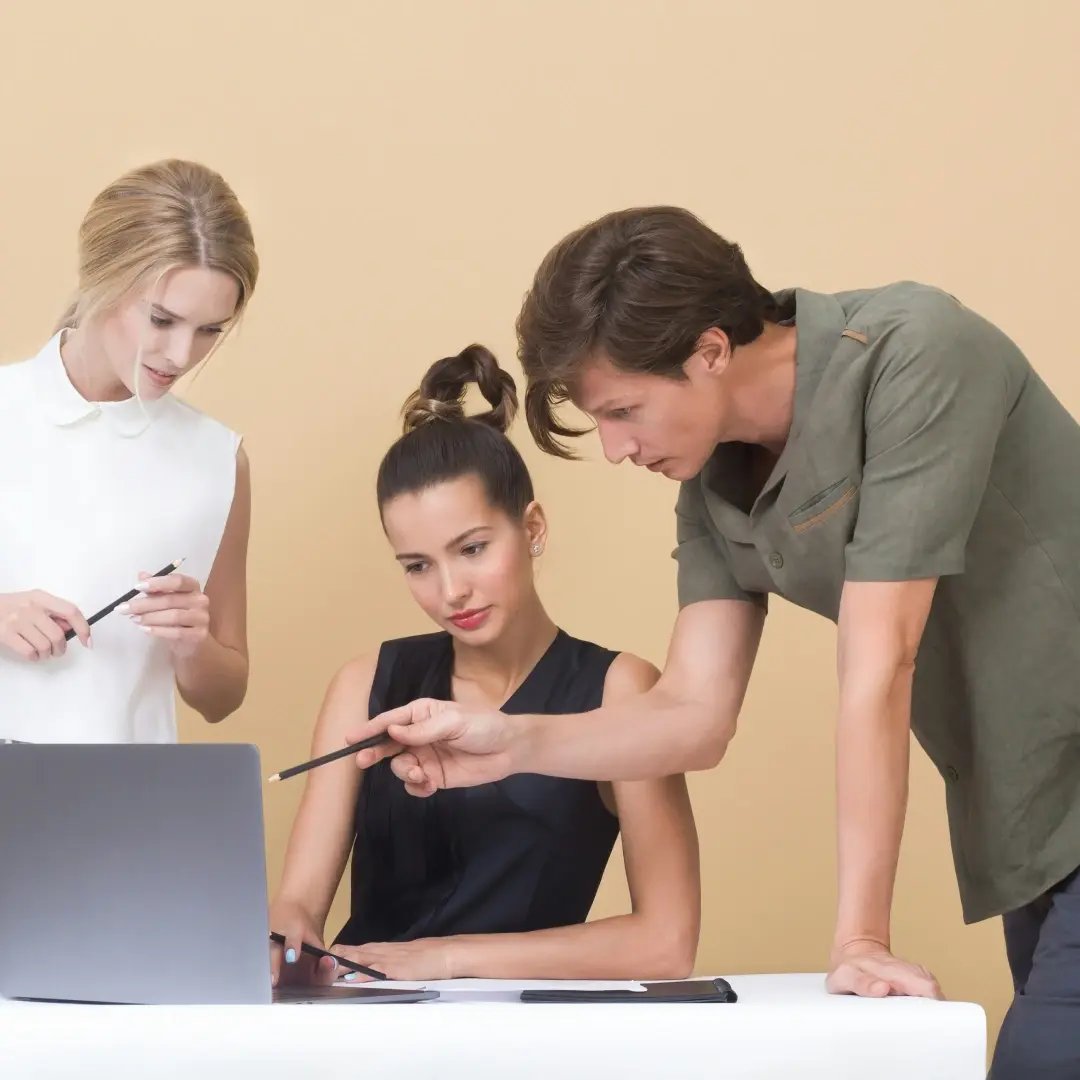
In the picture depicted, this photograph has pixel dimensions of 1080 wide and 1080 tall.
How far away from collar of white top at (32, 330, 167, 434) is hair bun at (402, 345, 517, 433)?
0.31 meters

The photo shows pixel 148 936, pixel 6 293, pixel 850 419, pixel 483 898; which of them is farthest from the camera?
pixel 6 293

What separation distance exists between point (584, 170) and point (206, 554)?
3.20 ft

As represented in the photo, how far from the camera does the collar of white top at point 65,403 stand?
167cm

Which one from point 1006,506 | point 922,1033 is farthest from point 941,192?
point 922,1033

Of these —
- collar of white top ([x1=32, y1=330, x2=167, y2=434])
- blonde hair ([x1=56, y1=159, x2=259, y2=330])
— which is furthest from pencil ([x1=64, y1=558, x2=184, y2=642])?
blonde hair ([x1=56, y1=159, x2=259, y2=330])

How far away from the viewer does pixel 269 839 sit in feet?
7.86

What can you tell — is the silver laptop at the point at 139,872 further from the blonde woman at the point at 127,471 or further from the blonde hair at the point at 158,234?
the blonde hair at the point at 158,234

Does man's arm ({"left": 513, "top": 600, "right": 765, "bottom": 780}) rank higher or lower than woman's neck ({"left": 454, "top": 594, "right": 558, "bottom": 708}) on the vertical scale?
lower

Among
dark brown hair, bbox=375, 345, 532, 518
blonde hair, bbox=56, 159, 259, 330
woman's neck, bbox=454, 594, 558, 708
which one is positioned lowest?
woman's neck, bbox=454, 594, 558, 708

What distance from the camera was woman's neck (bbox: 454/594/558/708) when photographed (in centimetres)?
171

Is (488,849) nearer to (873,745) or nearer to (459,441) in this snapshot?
(459,441)

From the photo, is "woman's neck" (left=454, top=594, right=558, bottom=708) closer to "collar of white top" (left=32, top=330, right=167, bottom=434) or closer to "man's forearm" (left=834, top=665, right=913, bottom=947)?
"collar of white top" (left=32, top=330, right=167, bottom=434)

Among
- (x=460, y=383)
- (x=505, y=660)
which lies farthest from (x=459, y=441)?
(x=505, y=660)

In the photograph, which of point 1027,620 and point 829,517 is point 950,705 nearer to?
point 1027,620
